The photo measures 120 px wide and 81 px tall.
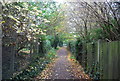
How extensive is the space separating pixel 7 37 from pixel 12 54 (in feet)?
2.28

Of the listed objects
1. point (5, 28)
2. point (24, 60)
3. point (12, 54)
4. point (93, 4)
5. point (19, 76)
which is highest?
point (93, 4)

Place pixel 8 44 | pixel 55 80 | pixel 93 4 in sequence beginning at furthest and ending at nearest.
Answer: pixel 93 4
pixel 55 80
pixel 8 44

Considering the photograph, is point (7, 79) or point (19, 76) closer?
point (7, 79)

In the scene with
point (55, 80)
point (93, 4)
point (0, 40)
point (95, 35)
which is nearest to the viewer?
point (0, 40)

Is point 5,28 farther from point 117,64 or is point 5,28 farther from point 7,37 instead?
point 117,64

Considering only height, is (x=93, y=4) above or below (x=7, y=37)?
above

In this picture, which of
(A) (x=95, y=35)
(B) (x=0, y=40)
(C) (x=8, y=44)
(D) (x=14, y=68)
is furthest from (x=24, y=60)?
(A) (x=95, y=35)

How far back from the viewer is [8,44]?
5.57m

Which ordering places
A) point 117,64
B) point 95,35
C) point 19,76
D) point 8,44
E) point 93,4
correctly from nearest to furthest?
point 117,64
point 8,44
point 19,76
point 93,4
point 95,35

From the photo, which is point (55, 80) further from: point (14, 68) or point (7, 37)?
point (7, 37)

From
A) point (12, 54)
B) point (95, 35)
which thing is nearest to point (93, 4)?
point (95, 35)

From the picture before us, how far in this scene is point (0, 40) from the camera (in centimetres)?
513

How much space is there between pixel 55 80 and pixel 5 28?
3387mm

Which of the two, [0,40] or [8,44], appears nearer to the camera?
[0,40]
